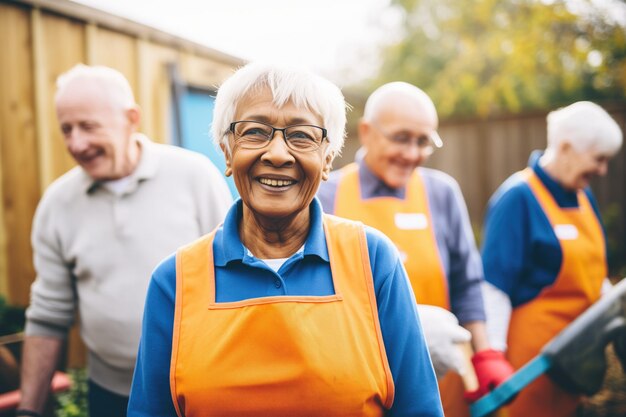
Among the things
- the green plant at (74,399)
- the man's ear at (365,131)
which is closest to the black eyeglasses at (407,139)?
the man's ear at (365,131)

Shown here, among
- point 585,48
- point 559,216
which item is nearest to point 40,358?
point 559,216

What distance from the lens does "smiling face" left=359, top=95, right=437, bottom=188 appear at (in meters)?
2.32

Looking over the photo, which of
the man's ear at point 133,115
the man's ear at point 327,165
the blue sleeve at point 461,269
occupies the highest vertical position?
the man's ear at point 133,115

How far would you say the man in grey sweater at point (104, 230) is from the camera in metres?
2.06

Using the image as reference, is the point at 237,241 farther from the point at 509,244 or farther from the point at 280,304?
the point at 509,244

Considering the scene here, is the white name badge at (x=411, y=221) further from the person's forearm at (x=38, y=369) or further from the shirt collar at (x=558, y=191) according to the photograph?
the person's forearm at (x=38, y=369)

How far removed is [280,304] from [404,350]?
1.09 ft

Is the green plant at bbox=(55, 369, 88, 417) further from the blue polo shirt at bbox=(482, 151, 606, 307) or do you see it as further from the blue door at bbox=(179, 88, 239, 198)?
the blue polo shirt at bbox=(482, 151, 606, 307)

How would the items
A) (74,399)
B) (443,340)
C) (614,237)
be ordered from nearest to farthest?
(443,340), (74,399), (614,237)

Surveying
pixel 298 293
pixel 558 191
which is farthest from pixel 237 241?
pixel 558 191

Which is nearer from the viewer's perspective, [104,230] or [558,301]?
[104,230]

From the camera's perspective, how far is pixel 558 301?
2.71 meters

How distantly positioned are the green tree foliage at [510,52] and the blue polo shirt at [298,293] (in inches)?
292

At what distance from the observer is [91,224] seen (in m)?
2.11
